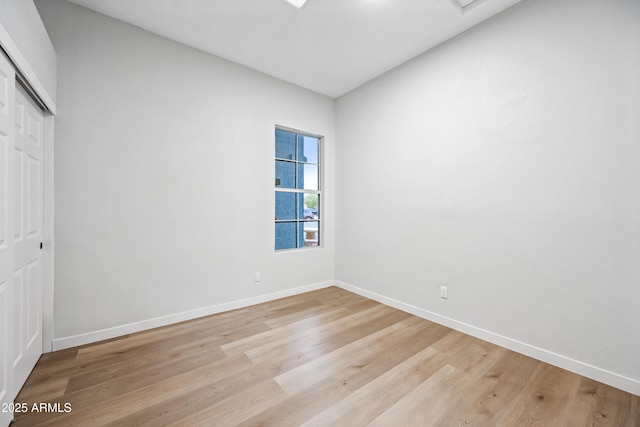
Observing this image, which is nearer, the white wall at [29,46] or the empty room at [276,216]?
the white wall at [29,46]

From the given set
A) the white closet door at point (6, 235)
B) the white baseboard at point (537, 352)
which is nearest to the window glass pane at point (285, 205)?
the white baseboard at point (537, 352)

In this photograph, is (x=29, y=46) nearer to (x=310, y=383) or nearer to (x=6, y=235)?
(x=6, y=235)

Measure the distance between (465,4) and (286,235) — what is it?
3.10 metres

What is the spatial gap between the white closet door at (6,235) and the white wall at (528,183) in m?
3.17

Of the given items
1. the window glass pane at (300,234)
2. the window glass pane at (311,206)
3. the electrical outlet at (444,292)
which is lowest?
the electrical outlet at (444,292)

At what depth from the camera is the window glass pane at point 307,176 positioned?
3843 millimetres

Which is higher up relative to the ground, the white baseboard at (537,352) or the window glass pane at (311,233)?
the window glass pane at (311,233)

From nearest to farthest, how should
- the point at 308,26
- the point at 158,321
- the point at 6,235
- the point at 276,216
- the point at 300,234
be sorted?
the point at 6,235
the point at 308,26
the point at 158,321
the point at 276,216
the point at 300,234

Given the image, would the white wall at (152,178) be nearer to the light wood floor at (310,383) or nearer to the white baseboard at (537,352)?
the light wood floor at (310,383)

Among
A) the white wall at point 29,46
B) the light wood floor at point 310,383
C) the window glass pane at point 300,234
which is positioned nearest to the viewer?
the white wall at point 29,46

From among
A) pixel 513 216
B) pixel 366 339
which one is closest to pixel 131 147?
pixel 366 339

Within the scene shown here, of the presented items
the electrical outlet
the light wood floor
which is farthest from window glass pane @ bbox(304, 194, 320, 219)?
the electrical outlet

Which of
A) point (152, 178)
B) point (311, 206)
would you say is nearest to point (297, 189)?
point (311, 206)

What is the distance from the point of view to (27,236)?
5.93 feet
